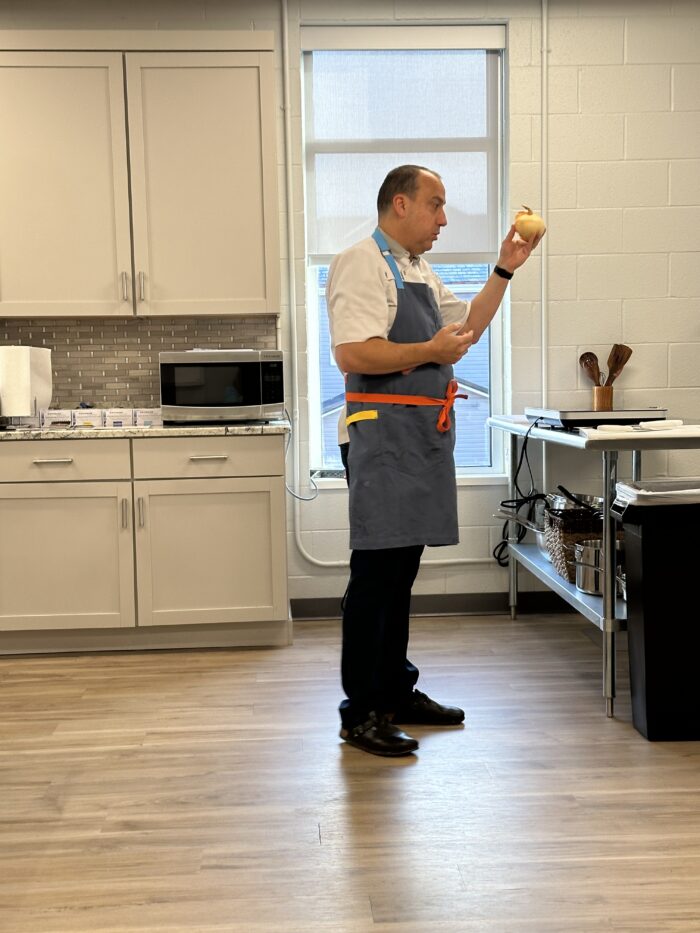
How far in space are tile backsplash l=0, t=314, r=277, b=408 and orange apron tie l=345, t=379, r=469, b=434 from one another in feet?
5.65

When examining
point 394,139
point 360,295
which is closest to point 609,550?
point 360,295

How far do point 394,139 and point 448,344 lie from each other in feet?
6.79

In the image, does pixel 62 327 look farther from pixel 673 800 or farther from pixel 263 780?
pixel 673 800

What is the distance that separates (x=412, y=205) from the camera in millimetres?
2699

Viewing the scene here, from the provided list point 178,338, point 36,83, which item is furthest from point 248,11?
point 178,338

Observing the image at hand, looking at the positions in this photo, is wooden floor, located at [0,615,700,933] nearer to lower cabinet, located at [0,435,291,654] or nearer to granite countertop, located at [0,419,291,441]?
lower cabinet, located at [0,435,291,654]

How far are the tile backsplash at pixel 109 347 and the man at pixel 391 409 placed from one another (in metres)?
1.68

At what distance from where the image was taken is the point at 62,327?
429cm

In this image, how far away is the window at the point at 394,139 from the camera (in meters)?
4.30

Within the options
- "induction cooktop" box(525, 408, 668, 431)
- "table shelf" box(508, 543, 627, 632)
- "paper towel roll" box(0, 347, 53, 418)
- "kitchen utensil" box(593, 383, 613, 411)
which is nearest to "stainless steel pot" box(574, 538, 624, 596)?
"table shelf" box(508, 543, 627, 632)

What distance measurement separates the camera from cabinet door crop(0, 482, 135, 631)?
381 centimetres

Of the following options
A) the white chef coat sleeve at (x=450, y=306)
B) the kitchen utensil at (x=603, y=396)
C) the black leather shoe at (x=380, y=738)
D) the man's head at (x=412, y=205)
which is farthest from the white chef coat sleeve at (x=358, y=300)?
the kitchen utensil at (x=603, y=396)

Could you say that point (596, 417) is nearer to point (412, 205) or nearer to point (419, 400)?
point (419, 400)

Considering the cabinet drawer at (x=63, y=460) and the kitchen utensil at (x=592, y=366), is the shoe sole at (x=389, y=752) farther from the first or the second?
the kitchen utensil at (x=592, y=366)
